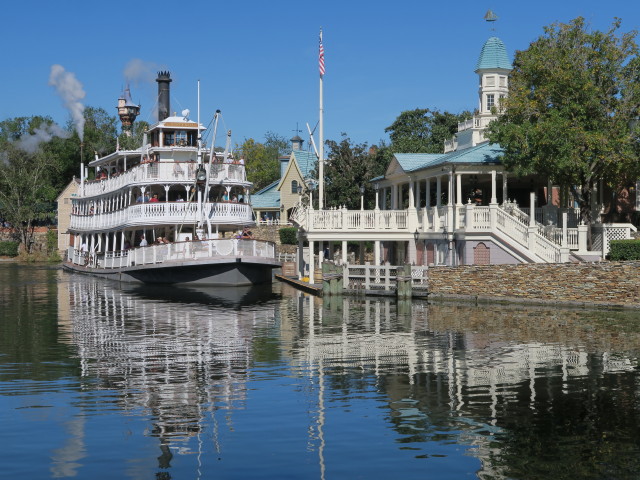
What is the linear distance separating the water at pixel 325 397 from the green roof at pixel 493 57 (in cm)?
2159

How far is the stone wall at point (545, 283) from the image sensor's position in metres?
30.5

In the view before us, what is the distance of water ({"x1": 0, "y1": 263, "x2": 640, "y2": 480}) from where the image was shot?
12148mm

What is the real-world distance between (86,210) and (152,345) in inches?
1640

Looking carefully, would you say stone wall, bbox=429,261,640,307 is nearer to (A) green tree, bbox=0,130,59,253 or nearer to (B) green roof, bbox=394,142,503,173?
(B) green roof, bbox=394,142,503,173

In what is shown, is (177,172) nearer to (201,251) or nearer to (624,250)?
(201,251)

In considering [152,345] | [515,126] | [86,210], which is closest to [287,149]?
[86,210]

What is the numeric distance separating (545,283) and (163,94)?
111 ft

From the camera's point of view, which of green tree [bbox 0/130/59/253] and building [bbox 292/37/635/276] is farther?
green tree [bbox 0/130/59/253]

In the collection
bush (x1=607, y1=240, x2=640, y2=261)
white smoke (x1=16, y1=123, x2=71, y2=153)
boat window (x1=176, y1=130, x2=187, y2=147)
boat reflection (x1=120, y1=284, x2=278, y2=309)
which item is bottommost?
boat reflection (x1=120, y1=284, x2=278, y2=309)

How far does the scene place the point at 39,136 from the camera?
102 meters

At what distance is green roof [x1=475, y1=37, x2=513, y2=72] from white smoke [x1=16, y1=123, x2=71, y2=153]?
212ft

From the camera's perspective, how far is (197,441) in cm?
1316

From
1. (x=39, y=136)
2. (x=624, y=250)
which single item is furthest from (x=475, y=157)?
(x=39, y=136)

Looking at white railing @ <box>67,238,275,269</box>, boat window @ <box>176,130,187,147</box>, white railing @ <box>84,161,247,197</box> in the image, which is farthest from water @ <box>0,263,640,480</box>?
boat window @ <box>176,130,187,147</box>
